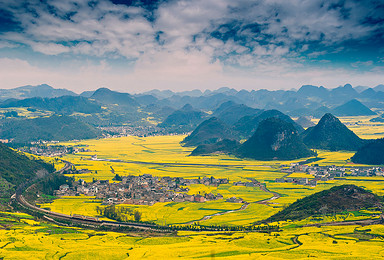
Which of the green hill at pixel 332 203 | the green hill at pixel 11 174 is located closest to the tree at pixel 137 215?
the green hill at pixel 332 203

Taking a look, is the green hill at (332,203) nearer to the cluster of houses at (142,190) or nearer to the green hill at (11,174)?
the cluster of houses at (142,190)

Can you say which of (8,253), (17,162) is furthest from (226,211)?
(17,162)

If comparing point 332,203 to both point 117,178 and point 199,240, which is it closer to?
point 199,240

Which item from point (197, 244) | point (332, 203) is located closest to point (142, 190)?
point (197, 244)

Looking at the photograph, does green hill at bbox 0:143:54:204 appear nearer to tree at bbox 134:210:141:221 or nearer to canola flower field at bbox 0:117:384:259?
canola flower field at bbox 0:117:384:259

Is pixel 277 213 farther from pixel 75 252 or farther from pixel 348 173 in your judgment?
pixel 348 173

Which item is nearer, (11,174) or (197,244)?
(197,244)
